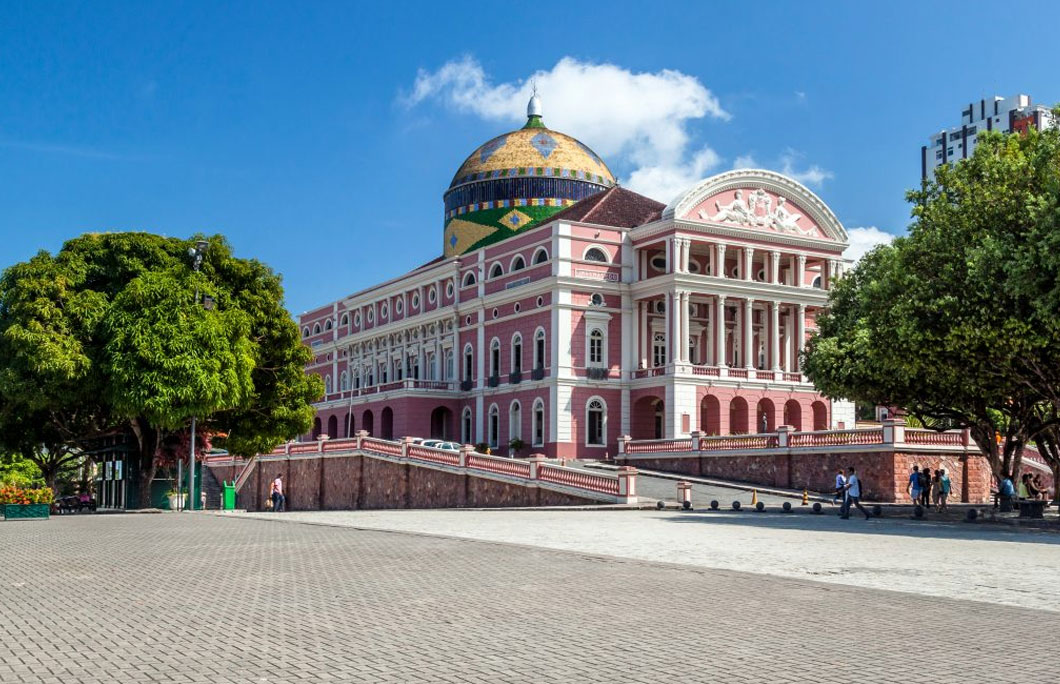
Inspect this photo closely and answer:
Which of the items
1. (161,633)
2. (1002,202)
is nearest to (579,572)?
(161,633)

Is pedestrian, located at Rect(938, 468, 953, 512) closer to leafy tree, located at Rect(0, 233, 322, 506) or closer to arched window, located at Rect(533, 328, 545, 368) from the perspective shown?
leafy tree, located at Rect(0, 233, 322, 506)

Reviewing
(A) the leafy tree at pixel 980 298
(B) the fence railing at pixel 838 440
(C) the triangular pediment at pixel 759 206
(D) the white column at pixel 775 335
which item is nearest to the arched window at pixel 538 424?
(B) the fence railing at pixel 838 440

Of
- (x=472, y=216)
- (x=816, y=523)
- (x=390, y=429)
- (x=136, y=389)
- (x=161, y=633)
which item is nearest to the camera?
(x=161, y=633)

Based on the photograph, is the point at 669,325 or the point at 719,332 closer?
the point at 669,325

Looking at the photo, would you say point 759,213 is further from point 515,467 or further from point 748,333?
point 515,467

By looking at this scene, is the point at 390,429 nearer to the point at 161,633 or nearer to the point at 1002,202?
the point at 1002,202

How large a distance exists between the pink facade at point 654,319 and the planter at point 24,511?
29.2 meters

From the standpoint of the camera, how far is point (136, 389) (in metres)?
35.9

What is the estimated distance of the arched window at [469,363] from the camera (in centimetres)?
6656

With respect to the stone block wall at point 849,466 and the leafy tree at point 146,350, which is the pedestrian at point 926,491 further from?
the leafy tree at point 146,350

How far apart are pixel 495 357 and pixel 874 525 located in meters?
37.9

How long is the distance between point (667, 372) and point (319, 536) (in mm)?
36282

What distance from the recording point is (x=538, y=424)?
59.6 meters

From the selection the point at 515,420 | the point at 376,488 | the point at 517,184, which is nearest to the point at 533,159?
the point at 517,184
